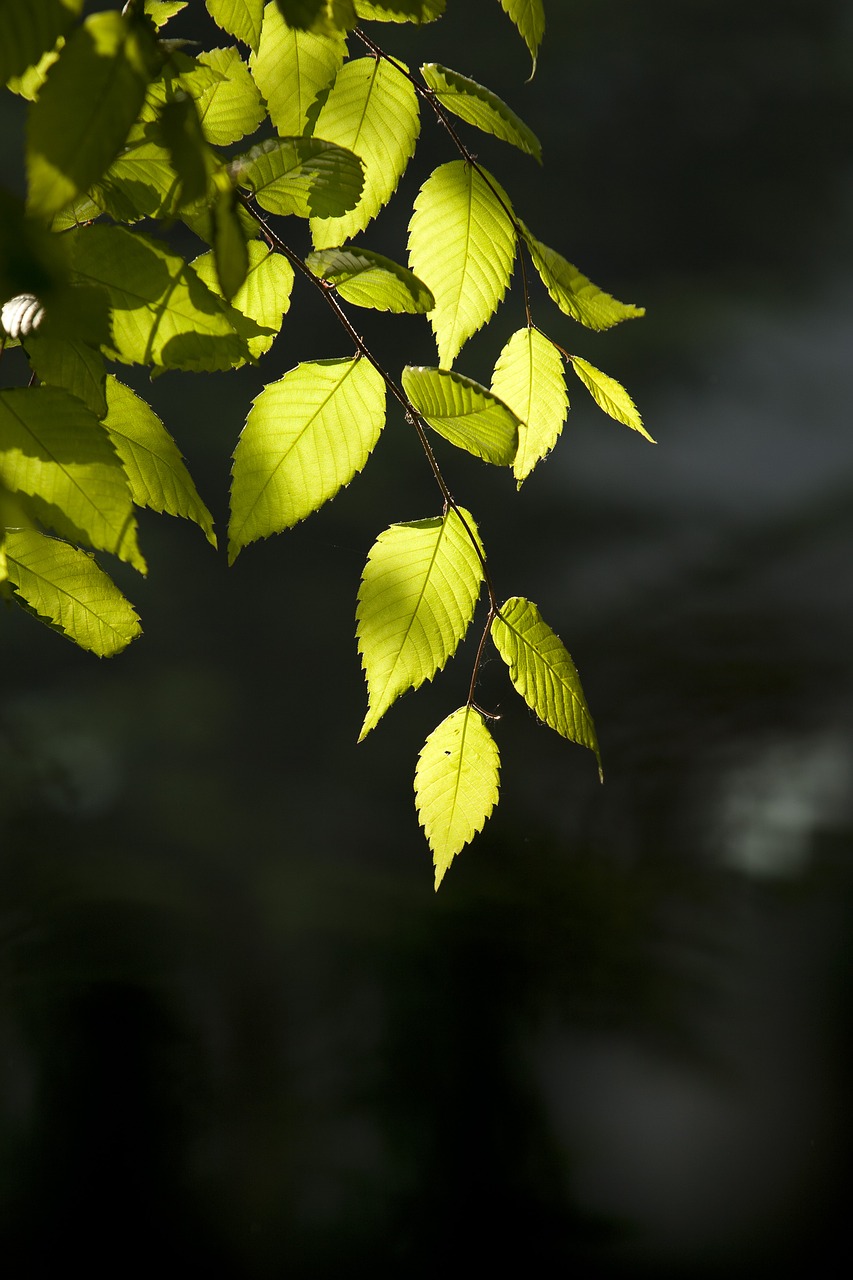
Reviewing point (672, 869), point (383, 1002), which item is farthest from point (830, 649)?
point (383, 1002)

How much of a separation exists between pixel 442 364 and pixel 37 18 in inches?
6.6

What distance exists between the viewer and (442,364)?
0.34m

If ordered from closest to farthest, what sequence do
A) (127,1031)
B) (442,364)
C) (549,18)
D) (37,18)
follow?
(37,18) → (442,364) → (549,18) → (127,1031)

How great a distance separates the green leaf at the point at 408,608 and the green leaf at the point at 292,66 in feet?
0.48

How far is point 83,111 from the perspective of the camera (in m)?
0.19

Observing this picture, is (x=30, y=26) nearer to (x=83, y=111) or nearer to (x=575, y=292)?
(x=83, y=111)

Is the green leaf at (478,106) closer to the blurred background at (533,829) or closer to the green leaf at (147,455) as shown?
the green leaf at (147,455)

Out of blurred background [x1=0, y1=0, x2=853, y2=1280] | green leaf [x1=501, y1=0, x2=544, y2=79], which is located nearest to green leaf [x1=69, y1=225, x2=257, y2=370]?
green leaf [x1=501, y1=0, x2=544, y2=79]

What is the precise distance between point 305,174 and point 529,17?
89 millimetres

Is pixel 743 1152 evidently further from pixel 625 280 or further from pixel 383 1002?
pixel 625 280

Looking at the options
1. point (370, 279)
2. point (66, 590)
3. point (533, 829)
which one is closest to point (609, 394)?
point (370, 279)

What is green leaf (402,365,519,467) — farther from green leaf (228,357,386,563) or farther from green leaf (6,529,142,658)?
green leaf (6,529,142,658)

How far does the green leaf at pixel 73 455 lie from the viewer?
0.81 feet

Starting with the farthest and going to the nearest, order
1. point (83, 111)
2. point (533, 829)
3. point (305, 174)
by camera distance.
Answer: point (533, 829) → point (305, 174) → point (83, 111)
